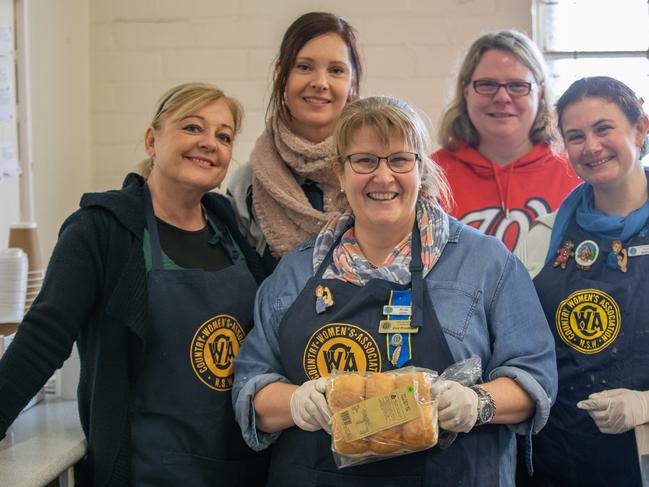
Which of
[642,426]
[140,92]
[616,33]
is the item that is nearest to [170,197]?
[642,426]

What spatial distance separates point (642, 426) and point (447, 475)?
0.44 m

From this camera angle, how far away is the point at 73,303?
149cm

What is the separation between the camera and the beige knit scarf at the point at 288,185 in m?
1.85

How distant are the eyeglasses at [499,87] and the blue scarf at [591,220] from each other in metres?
0.47

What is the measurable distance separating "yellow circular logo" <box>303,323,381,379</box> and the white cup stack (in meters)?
0.71

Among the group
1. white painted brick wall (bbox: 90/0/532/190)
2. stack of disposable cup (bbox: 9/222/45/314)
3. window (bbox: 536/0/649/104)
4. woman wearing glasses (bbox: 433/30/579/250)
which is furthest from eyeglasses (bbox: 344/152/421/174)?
window (bbox: 536/0/649/104)

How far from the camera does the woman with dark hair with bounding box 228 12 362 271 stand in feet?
6.23

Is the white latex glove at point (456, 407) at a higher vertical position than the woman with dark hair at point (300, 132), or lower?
lower

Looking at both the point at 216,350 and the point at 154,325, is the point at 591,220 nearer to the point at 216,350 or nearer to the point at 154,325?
the point at 216,350

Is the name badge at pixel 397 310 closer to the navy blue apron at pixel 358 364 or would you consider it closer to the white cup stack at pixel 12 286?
A: the navy blue apron at pixel 358 364

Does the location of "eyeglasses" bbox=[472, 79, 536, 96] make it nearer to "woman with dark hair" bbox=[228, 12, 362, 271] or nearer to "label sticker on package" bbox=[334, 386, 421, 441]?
"woman with dark hair" bbox=[228, 12, 362, 271]

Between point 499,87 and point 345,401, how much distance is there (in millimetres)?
1214

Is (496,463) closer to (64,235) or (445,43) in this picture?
(64,235)

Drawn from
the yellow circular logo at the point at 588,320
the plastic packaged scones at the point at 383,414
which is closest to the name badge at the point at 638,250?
the yellow circular logo at the point at 588,320
